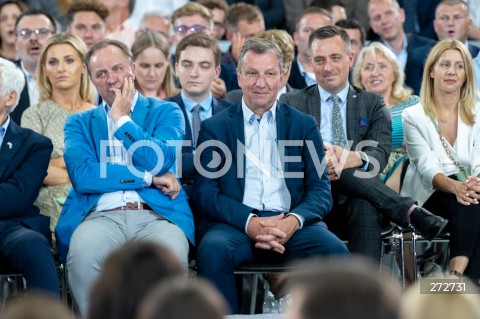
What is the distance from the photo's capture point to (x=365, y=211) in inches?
208

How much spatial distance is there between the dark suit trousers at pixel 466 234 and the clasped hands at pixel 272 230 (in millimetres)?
987

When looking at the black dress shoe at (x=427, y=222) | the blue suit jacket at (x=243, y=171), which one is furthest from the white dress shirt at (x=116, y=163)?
the black dress shoe at (x=427, y=222)

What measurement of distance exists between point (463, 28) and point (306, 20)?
1.35 meters

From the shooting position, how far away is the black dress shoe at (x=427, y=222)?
16.9 feet

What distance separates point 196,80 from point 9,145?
1.32 m

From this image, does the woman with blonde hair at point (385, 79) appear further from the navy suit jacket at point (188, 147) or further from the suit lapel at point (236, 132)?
the suit lapel at point (236, 132)

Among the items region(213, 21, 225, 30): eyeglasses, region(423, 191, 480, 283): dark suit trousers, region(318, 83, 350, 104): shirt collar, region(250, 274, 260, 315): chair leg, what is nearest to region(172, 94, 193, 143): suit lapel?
region(318, 83, 350, 104): shirt collar

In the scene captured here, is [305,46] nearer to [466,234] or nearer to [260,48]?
[260,48]

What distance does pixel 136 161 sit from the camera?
16.6ft

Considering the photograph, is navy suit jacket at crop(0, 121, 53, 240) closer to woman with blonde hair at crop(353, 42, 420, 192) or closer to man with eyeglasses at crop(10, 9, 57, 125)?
man with eyeglasses at crop(10, 9, 57, 125)

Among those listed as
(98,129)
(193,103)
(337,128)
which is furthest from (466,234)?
(98,129)

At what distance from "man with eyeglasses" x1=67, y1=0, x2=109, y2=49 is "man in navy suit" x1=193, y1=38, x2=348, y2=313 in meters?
2.24

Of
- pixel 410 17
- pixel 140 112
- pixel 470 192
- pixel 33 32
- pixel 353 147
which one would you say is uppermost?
pixel 410 17

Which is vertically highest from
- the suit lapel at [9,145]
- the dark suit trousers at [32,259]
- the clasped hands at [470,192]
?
the suit lapel at [9,145]
